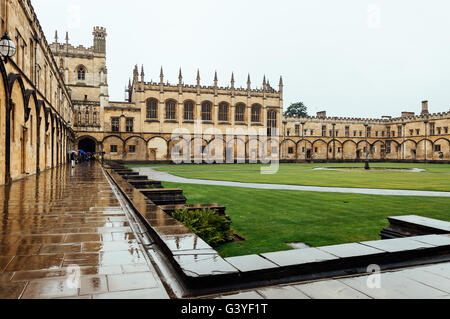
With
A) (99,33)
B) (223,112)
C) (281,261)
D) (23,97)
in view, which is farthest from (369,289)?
(223,112)

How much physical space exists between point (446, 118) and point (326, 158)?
19.9 meters

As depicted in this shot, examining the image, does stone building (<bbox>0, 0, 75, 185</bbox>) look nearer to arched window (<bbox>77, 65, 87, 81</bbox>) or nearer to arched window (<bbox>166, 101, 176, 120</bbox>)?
arched window (<bbox>77, 65, 87, 81</bbox>)

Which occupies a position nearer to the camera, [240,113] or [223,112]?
[223,112]

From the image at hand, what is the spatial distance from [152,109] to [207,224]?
4663 centimetres

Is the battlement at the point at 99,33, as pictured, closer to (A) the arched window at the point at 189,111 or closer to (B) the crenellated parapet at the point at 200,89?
(B) the crenellated parapet at the point at 200,89

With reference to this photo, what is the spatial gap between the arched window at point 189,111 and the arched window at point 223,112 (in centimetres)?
473

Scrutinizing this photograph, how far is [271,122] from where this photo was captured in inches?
2285

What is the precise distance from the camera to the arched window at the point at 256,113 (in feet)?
188

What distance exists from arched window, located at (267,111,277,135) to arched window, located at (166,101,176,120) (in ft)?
53.6

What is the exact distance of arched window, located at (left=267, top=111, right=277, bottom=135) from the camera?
5775 cm

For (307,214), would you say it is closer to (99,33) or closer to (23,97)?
(23,97)

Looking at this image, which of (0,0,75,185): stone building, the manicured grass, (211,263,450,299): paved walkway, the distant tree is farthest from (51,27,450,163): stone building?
(211,263,450,299): paved walkway
